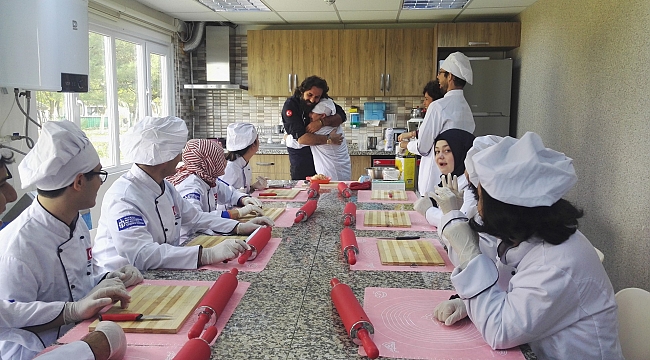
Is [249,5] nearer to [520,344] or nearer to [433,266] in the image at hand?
[433,266]

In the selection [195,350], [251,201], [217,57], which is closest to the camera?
[195,350]

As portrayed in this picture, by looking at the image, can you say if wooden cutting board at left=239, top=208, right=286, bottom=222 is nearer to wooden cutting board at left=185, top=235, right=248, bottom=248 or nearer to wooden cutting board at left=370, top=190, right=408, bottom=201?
wooden cutting board at left=185, top=235, right=248, bottom=248

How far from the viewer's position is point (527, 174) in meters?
1.22

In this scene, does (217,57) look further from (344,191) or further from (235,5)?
(344,191)

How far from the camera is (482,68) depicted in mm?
5117

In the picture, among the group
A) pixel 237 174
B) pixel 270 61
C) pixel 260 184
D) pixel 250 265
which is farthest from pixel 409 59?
pixel 250 265

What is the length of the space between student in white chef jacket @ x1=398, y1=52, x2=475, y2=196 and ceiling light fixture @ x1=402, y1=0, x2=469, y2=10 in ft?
3.85

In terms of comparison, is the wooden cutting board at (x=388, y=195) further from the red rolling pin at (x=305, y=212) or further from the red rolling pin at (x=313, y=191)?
the red rolling pin at (x=305, y=212)

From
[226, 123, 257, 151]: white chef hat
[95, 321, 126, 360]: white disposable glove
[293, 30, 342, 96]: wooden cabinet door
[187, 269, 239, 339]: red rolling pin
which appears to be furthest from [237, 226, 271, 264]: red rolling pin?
[293, 30, 342, 96]: wooden cabinet door

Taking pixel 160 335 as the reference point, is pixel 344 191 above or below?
above

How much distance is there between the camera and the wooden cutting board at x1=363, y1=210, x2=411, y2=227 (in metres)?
2.38

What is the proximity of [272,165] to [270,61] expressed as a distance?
117 centimetres

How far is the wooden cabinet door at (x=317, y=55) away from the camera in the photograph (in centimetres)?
561

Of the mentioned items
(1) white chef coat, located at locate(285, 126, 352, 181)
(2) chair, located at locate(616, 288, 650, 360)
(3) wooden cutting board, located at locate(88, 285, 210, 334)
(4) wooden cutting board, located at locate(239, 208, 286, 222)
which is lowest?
(2) chair, located at locate(616, 288, 650, 360)
